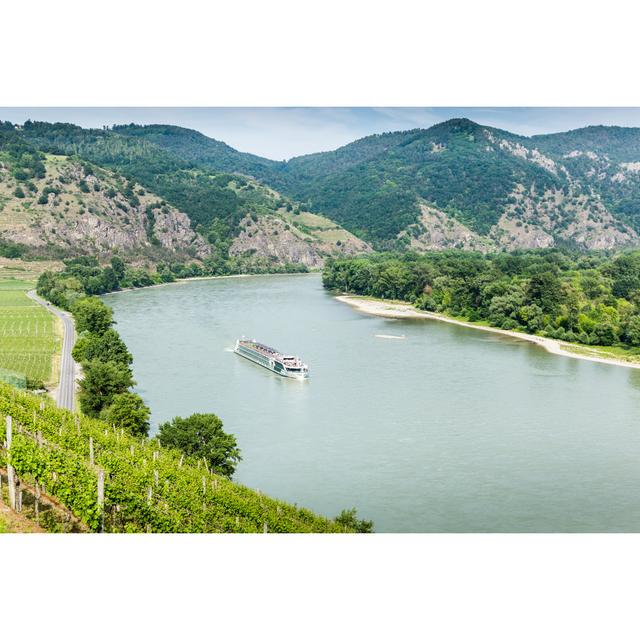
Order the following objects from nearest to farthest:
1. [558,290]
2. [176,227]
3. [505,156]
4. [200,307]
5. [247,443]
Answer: [247,443] < [558,290] < [200,307] < [176,227] < [505,156]

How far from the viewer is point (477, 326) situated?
79.5 feet

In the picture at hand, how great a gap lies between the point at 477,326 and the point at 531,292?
1872 mm

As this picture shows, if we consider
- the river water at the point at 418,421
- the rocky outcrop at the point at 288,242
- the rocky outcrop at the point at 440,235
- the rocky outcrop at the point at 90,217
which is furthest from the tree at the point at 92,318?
the rocky outcrop at the point at 440,235

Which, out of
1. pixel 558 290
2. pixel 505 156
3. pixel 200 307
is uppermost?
pixel 505 156

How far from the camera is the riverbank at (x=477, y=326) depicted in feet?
61.0

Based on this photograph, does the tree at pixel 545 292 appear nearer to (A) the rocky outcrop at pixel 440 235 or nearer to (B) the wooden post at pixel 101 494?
(B) the wooden post at pixel 101 494

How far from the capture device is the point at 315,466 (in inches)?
381

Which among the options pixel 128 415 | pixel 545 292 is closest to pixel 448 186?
pixel 545 292

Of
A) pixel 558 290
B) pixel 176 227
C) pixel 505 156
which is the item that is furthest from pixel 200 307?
pixel 505 156

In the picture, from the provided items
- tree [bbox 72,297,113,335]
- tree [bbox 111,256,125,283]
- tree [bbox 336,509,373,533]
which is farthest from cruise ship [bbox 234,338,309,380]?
tree [bbox 111,256,125,283]

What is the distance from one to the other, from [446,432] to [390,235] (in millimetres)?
50846

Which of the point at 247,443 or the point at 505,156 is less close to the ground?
the point at 505,156

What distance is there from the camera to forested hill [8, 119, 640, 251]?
60094 mm

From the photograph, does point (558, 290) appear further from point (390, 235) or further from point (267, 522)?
point (390, 235)
